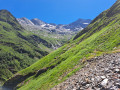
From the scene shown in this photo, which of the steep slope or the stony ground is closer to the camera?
the stony ground

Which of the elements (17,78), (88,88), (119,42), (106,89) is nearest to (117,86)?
(106,89)

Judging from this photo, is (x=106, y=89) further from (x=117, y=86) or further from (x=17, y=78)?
(x=17, y=78)

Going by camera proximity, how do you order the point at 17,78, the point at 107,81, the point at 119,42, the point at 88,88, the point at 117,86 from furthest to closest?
the point at 17,78
the point at 119,42
the point at 88,88
the point at 107,81
the point at 117,86

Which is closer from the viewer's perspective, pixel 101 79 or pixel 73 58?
pixel 101 79

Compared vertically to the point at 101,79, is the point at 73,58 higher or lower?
higher

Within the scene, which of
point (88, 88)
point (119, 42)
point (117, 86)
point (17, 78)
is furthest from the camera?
point (17, 78)

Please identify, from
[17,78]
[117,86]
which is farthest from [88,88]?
[17,78]

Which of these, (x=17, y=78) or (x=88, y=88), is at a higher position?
(x=88, y=88)

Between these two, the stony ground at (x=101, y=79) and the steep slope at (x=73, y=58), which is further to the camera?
the steep slope at (x=73, y=58)

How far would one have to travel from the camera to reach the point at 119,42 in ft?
98.8

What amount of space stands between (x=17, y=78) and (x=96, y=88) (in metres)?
90.5

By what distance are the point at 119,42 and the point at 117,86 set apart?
24.7m

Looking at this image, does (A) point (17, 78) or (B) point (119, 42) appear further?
(A) point (17, 78)

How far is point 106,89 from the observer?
917cm
